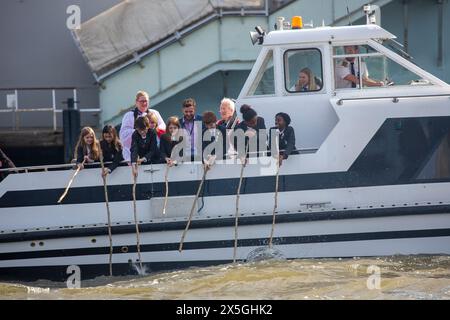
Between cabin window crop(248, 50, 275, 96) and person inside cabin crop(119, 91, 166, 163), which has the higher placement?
cabin window crop(248, 50, 275, 96)

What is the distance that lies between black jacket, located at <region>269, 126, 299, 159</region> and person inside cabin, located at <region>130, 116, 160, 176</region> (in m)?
1.48

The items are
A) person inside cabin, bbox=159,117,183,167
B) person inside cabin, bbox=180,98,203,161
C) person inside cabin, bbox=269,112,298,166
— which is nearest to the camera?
person inside cabin, bbox=269,112,298,166

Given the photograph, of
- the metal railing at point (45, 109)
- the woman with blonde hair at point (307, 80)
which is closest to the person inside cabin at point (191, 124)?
the woman with blonde hair at point (307, 80)

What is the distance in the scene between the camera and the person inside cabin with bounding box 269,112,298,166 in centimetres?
1257

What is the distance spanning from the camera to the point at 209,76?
794 inches

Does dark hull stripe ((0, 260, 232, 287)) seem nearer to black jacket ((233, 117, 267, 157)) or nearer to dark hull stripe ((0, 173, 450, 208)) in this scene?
dark hull stripe ((0, 173, 450, 208))

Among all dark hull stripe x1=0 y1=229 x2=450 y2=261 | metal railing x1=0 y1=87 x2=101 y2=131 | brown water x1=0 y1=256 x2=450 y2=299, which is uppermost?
metal railing x1=0 y1=87 x2=101 y2=131

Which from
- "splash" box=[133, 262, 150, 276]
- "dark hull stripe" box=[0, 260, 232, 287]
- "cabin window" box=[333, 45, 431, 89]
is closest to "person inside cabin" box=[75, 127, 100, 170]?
"dark hull stripe" box=[0, 260, 232, 287]

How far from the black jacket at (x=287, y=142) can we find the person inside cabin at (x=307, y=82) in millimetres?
670

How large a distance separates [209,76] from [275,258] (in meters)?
8.11

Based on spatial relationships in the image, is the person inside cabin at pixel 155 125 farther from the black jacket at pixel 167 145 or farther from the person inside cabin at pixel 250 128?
the person inside cabin at pixel 250 128

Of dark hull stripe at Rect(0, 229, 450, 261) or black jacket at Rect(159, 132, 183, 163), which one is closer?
dark hull stripe at Rect(0, 229, 450, 261)

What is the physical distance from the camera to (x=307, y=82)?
42.9 feet
